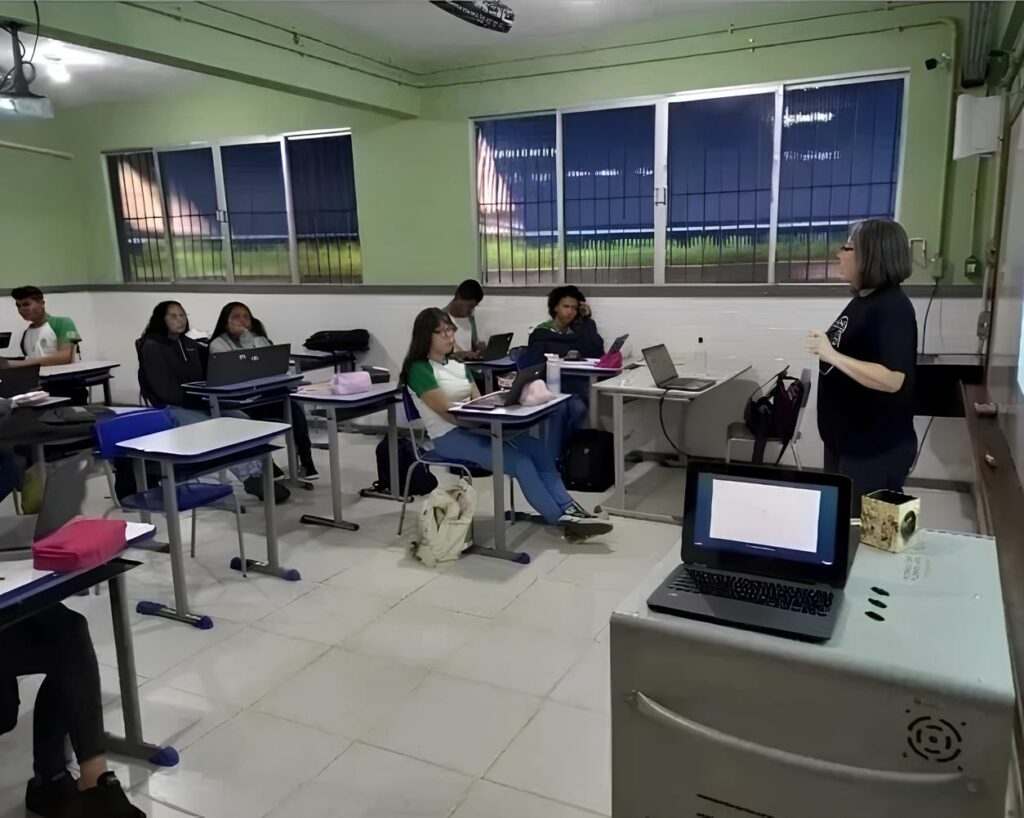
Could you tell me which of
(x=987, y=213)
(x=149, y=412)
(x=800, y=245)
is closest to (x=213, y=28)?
(x=149, y=412)

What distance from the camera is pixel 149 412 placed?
136 inches

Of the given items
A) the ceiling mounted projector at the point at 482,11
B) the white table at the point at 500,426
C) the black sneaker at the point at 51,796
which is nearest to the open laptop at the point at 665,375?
the white table at the point at 500,426

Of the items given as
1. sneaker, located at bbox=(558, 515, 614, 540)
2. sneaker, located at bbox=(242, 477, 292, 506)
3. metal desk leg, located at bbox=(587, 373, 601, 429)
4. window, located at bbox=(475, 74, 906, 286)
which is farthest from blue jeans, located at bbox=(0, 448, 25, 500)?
window, located at bbox=(475, 74, 906, 286)

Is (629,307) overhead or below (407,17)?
below

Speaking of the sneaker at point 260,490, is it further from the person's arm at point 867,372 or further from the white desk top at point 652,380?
the person's arm at point 867,372

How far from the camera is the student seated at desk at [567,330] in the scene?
5504mm

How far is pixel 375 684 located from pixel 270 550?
47.0 inches

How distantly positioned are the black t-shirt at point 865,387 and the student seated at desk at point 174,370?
3.41 m

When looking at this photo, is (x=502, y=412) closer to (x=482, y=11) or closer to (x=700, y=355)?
(x=482, y=11)

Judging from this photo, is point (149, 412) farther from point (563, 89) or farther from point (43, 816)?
point (563, 89)

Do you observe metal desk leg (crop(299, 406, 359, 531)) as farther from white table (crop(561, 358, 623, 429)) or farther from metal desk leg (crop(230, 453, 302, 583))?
white table (crop(561, 358, 623, 429))

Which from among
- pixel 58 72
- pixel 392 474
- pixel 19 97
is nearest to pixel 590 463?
pixel 392 474

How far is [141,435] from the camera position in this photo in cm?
339

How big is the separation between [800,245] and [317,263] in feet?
13.8
